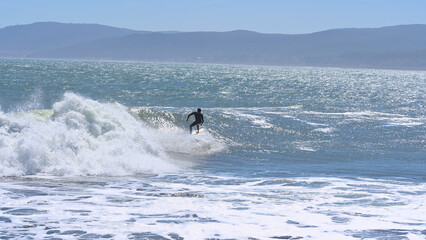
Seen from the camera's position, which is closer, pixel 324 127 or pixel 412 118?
pixel 324 127

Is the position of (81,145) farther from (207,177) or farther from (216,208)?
(216,208)

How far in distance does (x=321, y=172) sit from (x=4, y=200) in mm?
10101

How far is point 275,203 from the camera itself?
1364cm

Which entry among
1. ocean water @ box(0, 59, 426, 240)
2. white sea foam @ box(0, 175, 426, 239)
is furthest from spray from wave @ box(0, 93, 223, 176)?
white sea foam @ box(0, 175, 426, 239)

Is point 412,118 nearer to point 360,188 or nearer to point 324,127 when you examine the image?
point 324,127

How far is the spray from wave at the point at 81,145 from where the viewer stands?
16.8m

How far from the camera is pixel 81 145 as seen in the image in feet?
62.3

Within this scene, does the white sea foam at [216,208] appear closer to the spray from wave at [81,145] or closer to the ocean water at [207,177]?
the ocean water at [207,177]

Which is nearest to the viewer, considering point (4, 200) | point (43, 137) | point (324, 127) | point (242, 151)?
point (4, 200)

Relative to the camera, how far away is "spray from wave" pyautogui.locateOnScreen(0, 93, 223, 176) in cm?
1684

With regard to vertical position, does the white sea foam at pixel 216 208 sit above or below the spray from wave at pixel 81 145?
below

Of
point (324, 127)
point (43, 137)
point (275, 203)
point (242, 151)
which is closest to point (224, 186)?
point (275, 203)

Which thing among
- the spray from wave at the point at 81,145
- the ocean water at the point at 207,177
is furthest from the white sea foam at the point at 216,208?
the spray from wave at the point at 81,145

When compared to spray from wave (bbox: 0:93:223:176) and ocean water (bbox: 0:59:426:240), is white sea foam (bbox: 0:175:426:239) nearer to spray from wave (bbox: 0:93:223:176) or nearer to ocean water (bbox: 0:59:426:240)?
ocean water (bbox: 0:59:426:240)
